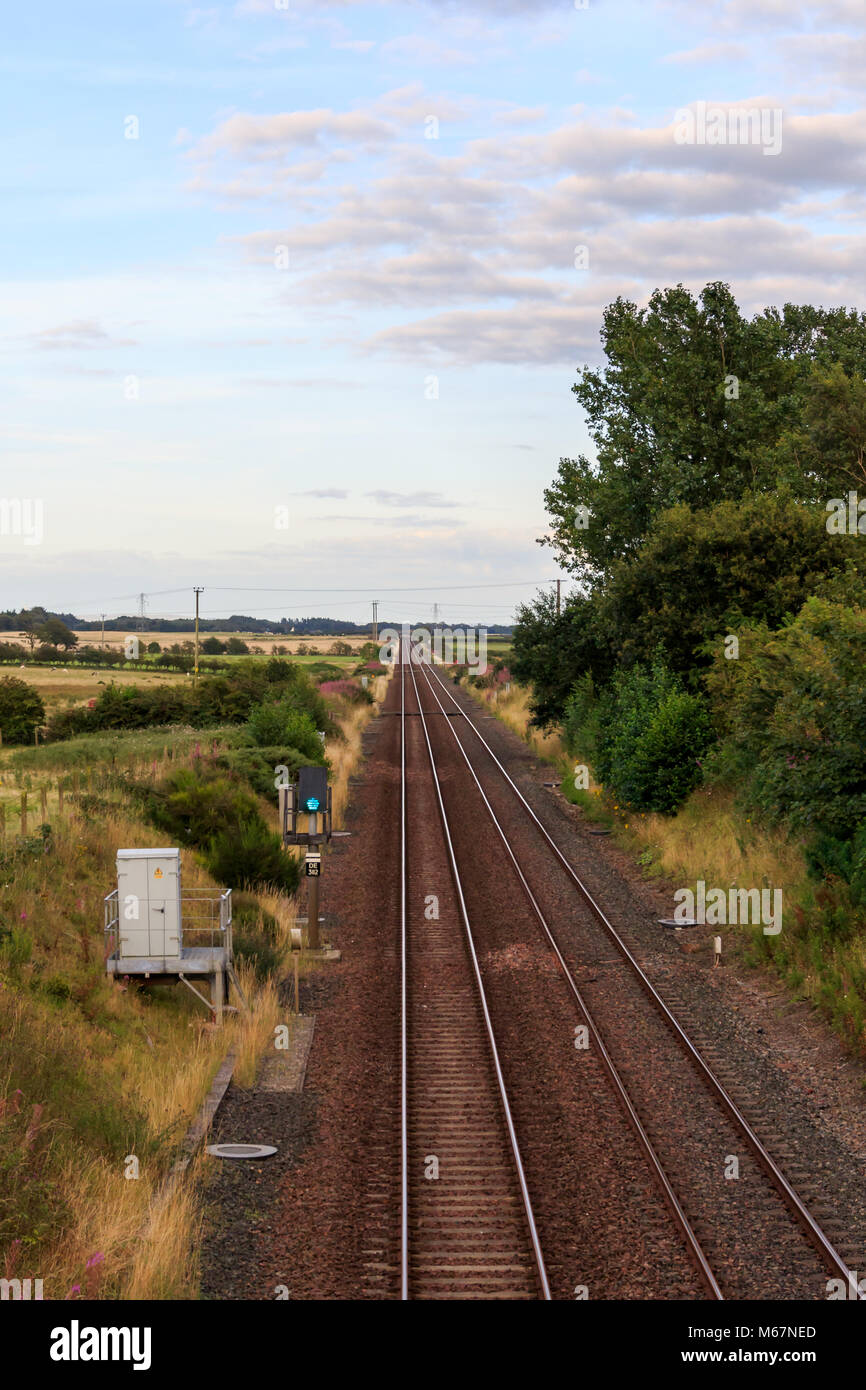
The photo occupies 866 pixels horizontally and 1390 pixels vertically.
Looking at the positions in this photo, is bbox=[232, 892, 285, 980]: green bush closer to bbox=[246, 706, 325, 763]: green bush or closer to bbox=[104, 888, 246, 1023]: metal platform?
bbox=[104, 888, 246, 1023]: metal platform

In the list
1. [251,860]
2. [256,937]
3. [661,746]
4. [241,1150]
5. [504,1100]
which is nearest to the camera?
[241,1150]

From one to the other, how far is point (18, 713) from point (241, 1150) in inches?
1681

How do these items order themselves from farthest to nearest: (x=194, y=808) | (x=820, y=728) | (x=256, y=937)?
1. (x=194, y=808)
2. (x=256, y=937)
3. (x=820, y=728)

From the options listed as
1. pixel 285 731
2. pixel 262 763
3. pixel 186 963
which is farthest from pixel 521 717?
pixel 186 963

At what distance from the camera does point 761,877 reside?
21.3 m

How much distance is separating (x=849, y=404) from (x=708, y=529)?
34.8ft

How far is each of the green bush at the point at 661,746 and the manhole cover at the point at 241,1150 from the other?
18.1m

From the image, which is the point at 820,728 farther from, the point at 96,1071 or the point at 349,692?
the point at 349,692

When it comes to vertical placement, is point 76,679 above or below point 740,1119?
above

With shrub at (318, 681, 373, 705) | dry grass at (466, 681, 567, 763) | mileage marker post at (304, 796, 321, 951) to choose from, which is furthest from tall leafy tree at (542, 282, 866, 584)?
shrub at (318, 681, 373, 705)

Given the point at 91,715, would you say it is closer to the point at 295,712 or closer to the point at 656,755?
the point at 295,712

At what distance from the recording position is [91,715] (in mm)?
51406

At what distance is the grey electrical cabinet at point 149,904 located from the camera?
16.0 meters

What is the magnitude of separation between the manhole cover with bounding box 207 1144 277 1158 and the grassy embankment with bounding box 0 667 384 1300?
0.40 metres
